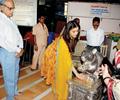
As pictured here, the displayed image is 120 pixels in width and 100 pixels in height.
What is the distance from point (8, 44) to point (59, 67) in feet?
2.27

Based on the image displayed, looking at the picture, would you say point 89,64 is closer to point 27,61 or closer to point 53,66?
point 53,66

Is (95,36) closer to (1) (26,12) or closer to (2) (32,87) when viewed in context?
(2) (32,87)

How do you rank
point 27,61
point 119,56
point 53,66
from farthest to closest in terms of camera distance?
point 27,61, point 53,66, point 119,56

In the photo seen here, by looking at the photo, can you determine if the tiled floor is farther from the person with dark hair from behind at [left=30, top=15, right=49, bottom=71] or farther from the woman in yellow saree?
the woman in yellow saree

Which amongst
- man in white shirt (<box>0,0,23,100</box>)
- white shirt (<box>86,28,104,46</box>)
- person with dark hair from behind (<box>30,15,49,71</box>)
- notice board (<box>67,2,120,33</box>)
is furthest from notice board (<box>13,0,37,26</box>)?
man in white shirt (<box>0,0,23,100</box>)

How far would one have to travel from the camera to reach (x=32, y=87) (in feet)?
14.9

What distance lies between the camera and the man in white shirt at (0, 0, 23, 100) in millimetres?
2975

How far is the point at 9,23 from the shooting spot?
3.04 metres

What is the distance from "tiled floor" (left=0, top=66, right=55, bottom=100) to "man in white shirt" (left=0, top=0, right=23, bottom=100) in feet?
2.78

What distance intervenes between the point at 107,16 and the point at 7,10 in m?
4.52

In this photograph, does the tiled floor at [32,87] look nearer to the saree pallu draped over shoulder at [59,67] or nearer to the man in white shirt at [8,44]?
the man in white shirt at [8,44]

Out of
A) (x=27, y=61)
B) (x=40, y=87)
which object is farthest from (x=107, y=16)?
(x=40, y=87)

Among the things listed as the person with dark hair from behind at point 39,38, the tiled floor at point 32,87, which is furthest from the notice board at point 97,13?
the tiled floor at point 32,87

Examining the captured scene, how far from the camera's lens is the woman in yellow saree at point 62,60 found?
8.91 ft
